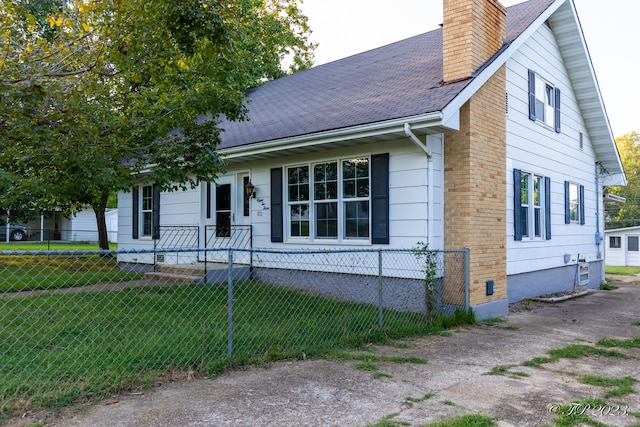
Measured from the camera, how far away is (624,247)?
26.5 m

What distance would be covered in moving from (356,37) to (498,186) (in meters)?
16.0

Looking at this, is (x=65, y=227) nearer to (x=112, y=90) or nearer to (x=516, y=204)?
(x=112, y=90)

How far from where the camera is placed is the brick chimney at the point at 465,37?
25.2 ft

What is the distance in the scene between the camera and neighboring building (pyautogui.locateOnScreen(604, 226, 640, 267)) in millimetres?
26128

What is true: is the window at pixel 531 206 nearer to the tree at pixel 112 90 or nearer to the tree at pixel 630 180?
the tree at pixel 112 90

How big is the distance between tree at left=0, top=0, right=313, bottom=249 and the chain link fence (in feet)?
4.55

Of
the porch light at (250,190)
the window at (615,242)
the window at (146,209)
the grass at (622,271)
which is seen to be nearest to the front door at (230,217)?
the porch light at (250,190)

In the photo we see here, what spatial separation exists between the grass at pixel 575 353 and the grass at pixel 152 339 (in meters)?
1.53

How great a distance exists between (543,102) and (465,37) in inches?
157

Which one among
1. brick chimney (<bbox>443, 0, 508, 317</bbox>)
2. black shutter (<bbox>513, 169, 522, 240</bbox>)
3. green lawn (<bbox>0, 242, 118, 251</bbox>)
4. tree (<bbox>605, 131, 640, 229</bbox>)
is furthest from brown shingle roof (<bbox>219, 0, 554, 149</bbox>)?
tree (<bbox>605, 131, 640, 229</bbox>)

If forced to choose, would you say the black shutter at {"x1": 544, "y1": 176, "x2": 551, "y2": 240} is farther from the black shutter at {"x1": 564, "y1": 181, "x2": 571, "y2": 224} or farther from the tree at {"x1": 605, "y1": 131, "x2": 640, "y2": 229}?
the tree at {"x1": 605, "y1": 131, "x2": 640, "y2": 229}

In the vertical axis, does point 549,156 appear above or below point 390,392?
above

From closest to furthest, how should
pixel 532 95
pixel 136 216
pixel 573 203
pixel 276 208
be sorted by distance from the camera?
pixel 276 208 < pixel 532 95 < pixel 573 203 < pixel 136 216

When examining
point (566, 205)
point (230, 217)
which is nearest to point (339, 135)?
point (230, 217)
